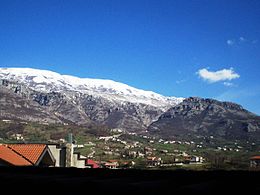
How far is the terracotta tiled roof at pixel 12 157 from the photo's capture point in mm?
22391

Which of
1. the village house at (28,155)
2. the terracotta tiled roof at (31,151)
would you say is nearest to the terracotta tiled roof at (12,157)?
the village house at (28,155)

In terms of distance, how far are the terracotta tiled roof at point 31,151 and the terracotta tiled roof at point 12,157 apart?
1.78 ft

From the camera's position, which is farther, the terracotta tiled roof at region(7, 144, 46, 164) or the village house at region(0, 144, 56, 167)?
the terracotta tiled roof at region(7, 144, 46, 164)

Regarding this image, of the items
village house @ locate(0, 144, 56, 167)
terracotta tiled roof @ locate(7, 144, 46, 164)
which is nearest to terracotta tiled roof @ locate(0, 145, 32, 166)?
village house @ locate(0, 144, 56, 167)

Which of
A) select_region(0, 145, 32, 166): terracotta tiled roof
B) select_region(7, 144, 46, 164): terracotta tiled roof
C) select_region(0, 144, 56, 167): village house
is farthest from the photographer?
select_region(7, 144, 46, 164): terracotta tiled roof

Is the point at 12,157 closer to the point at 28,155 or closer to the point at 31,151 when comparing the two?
the point at 28,155

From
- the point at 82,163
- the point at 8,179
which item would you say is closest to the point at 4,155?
the point at 82,163

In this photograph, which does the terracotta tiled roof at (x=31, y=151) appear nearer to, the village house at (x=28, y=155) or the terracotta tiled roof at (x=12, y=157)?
the village house at (x=28, y=155)

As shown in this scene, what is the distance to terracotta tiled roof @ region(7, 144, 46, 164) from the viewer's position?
2514cm

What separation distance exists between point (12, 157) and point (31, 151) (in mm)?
2461

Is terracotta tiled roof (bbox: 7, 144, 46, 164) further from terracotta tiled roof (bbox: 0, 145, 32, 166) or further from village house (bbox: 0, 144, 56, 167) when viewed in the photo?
terracotta tiled roof (bbox: 0, 145, 32, 166)

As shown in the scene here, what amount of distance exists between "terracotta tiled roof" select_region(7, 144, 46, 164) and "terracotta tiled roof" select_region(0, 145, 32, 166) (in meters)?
0.54

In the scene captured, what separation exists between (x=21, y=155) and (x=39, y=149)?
1.48 metres

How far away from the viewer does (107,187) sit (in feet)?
8.44
